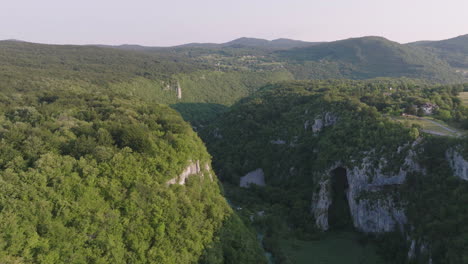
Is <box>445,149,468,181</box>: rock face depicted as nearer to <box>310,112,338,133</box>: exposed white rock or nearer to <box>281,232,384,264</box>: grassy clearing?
<box>281,232,384,264</box>: grassy clearing

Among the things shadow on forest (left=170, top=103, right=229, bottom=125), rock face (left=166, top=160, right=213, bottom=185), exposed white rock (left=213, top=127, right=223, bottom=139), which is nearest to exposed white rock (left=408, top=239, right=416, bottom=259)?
rock face (left=166, top=160, right=213, bottom=185)

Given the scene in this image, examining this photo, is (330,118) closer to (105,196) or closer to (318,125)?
(318,125)

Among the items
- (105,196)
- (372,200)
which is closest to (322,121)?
(372,200)

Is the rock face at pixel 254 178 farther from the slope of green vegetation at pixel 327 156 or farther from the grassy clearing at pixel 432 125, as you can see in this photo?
the grassy clearing at pixel 432 125

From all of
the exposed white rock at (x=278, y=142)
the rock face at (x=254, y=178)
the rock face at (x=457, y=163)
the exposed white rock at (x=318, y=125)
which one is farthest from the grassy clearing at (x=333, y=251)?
the exposed white rock at (x=278, y=142)

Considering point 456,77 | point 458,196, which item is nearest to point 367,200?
point 458,196

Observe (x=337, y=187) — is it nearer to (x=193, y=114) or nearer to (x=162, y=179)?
(x=162, y=179)
